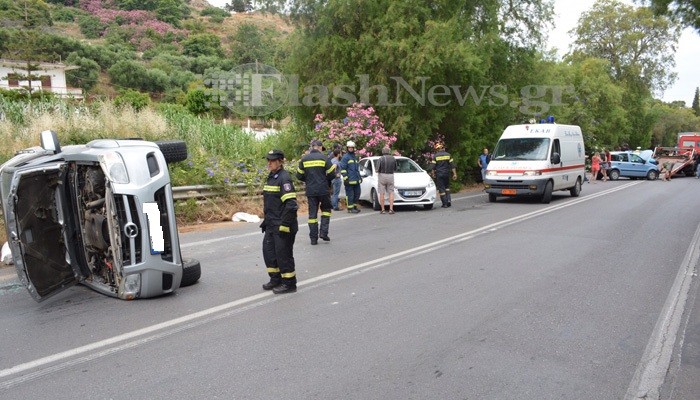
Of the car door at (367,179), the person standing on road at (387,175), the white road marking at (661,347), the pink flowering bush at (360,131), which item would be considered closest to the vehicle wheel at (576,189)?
the pink flowering bush at (360,131)

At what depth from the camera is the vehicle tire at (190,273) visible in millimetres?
6706

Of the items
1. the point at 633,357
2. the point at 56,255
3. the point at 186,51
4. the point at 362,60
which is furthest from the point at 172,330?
the point at 186,51

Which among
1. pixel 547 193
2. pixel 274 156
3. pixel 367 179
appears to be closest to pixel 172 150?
pixel 274 156

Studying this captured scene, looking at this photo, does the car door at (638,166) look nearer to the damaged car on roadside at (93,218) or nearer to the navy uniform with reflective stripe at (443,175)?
the navy uniform with reflective stripe at (443,175)

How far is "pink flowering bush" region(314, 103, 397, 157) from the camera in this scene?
731 inches

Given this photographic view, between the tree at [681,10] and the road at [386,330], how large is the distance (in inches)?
295

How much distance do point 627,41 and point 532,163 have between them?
4283 cm

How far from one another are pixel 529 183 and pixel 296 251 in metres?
9.24

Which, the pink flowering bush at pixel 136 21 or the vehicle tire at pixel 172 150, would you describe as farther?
the pink flowering bush at pixel 136 21

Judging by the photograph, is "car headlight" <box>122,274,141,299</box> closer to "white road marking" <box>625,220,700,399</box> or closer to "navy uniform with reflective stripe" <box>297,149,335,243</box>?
"navy uniform with reflective stripe" <box>297,149,335,243</box>

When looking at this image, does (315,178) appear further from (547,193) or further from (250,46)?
(250,46)

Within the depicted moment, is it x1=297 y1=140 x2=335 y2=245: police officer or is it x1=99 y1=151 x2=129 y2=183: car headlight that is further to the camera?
x1=297 y1=140 x2=335 y2=245: police officer

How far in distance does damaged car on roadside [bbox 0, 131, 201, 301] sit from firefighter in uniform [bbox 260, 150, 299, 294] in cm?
104

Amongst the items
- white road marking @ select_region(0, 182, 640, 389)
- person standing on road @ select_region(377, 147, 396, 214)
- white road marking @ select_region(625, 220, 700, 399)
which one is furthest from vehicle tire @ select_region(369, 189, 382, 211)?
white road marking @ select_region(625, 220, 700, 399)
